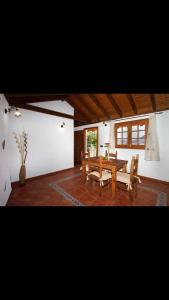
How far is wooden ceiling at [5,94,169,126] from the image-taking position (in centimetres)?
368

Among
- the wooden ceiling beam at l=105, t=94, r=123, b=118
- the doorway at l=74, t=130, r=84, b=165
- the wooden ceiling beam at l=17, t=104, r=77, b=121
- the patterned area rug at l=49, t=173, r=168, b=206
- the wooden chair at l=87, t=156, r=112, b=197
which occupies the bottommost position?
the patterned area rug at l=49, t=173, r=168, b=206

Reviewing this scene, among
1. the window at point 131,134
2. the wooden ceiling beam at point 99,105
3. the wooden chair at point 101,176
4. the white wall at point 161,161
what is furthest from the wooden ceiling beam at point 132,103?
the wooden chair at point 101,176

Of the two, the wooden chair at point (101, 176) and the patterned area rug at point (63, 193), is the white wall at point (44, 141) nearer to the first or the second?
the patterned area rug at point (63, 193)

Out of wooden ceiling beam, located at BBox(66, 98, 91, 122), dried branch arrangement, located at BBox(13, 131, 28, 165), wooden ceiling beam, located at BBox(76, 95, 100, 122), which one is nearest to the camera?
dried branch arrangement, located at BBox(13, 131, 28, 165)

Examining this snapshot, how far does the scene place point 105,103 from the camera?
468 centimetres

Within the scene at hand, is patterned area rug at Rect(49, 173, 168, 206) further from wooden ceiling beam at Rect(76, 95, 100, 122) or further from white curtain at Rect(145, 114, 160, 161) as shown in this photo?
wooden ceiling beam at Rect(76, 95, 100, 122)

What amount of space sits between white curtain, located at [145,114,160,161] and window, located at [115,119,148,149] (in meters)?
0.24

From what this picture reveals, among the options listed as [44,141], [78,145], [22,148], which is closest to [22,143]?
[22,148]

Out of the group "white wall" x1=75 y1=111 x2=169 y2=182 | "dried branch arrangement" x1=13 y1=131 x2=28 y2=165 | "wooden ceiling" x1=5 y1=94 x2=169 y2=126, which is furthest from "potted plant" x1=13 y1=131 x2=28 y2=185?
"white wall" x1=75 y1=111 x2=169 y2=182

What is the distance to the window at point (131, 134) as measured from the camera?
4.39 meters

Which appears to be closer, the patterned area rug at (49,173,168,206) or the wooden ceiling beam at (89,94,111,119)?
the patterned area rug at (49,173,168,206)
